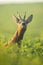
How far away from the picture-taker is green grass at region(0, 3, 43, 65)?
1671mm

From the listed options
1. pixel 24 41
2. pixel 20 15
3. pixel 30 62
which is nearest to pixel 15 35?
pixel 24 41

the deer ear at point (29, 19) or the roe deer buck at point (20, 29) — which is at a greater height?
the deer ear at point (29, 19)

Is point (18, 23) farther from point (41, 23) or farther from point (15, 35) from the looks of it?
point (41, 23)

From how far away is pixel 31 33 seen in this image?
1.71m

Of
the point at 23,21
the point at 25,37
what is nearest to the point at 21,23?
the point at 23,21

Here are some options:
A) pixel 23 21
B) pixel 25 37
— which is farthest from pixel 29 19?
pixel 25 37

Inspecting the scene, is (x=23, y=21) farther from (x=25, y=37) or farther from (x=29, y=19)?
(x=25, y=37)

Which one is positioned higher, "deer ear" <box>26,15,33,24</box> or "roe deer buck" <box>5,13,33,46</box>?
"deer ear" <box>26,15,33,24</box>

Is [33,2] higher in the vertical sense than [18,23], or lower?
higher

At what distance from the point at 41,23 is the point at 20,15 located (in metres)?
0.25

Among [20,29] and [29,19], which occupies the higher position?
[29,19]

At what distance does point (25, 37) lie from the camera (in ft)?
5.61

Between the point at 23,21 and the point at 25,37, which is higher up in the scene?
the point at 23,21

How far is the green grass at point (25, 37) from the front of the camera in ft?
5.48
